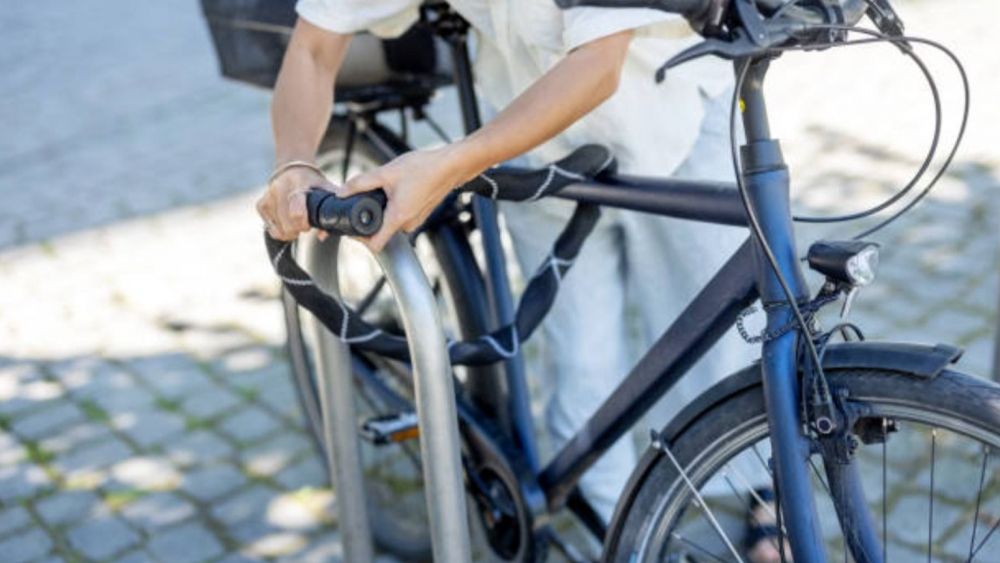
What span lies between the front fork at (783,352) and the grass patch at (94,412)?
271 centimetres

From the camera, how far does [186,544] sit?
3.14 meters

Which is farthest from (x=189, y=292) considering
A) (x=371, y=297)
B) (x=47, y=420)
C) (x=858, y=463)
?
(x=858, y=463)

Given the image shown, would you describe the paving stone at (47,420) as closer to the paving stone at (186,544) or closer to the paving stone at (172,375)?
the paving stone at (172,375)

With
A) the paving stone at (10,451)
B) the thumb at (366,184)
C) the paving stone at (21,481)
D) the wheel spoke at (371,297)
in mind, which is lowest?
the paving stone at (21,481)

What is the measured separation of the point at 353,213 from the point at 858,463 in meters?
0.98

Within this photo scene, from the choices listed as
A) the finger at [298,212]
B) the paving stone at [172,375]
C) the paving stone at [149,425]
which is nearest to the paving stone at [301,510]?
the paving stone at [149,425]

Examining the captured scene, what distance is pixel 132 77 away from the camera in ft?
25.6

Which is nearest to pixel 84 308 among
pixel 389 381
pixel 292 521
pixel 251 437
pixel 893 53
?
pixel 251 437

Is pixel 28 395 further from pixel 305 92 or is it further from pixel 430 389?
pixel 430 389

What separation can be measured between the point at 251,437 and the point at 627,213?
5.66 ft

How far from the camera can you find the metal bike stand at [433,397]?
5.61 ft

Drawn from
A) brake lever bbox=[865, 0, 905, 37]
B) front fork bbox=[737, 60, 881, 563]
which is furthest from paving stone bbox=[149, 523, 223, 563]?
brake lever bbox=[865, 0, 905, 37]

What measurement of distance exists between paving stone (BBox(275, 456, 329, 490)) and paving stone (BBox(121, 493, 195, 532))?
0.28m

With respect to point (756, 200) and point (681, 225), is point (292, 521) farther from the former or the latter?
point (756, 200)
